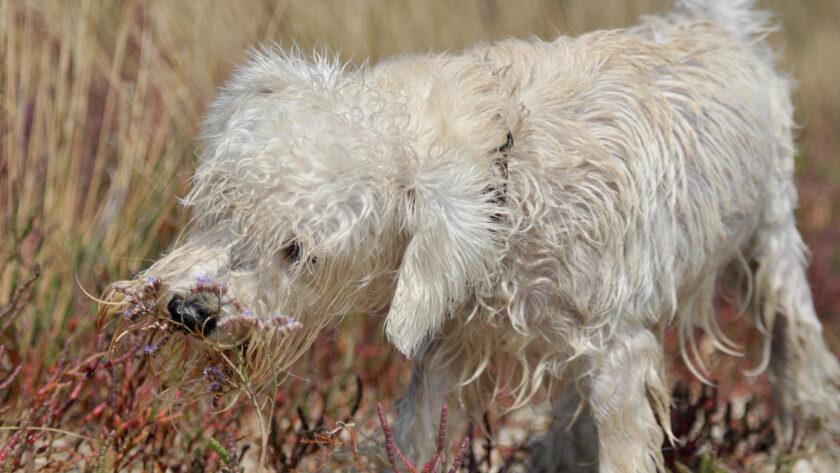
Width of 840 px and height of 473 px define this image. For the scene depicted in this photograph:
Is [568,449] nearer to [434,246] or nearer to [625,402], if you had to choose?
[625,402]

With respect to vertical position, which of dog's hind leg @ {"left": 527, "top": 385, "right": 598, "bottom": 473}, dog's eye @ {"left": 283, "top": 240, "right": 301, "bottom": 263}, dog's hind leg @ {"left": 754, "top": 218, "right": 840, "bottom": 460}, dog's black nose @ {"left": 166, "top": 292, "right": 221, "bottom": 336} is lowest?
dog's hind leg @ {"left": 527, "top": 385, "right": 598, "bottom": 473}

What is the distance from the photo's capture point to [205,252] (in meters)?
2.92

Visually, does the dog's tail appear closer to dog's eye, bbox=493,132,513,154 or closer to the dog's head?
dog's eye, bbox=493,132,513,154

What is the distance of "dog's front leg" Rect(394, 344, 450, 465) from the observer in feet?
12.1

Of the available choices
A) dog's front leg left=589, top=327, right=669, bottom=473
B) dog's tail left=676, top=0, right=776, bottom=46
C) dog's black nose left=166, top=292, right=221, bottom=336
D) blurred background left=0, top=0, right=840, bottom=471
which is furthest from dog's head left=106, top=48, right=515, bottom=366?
dog's tail left=676, top=0, right=776, bottom=46

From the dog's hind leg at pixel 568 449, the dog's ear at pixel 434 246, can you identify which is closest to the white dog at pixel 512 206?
the dog's ear at pixel 434 246

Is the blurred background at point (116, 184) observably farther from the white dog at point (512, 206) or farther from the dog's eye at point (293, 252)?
the dog's eye at point (293, 252)

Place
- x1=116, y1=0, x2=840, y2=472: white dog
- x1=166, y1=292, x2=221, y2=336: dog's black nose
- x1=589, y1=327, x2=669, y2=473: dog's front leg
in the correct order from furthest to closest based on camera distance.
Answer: x1=589, y1=327, x2=669, y2=473: dog's front leg, x1=116, y1=0, x2=840, y2=472: white dog, x1=166, y1=292, x2=221, y2=336: dog's black nose

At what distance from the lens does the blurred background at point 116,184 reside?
3.82 meters

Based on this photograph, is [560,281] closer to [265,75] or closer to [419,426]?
[419,426]

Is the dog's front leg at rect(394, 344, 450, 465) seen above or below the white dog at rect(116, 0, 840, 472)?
below

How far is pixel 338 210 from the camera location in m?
2.84

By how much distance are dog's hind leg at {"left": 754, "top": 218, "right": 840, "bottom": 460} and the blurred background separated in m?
1.12

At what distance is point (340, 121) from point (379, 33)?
3.11 meters
